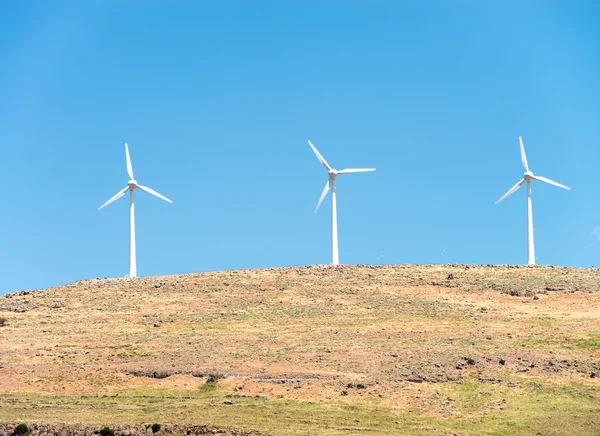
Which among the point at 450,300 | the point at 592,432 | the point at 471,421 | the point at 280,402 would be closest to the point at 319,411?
the point at 280,402

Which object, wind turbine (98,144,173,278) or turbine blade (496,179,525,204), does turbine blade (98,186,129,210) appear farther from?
turbine blade (496,179,525,204)

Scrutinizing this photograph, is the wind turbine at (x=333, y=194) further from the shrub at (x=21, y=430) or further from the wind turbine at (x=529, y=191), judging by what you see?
the shrub at (x=21, y=430)

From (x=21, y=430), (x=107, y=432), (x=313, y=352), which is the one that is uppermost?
(x=313, y=352)

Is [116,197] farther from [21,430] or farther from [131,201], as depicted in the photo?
[21,430]

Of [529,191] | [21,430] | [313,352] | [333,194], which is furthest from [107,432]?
[529,191]

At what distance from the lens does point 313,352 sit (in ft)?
264

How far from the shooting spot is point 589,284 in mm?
103750

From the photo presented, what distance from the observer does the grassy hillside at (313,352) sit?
6619cm

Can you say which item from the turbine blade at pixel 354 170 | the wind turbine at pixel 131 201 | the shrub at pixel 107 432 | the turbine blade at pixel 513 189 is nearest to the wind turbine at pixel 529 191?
the turbine blade at pixel 513 189

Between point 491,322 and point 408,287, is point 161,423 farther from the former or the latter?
point 408,287

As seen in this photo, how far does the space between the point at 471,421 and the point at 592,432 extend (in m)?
7.05

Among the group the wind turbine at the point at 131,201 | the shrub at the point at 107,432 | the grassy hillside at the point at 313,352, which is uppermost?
the wind turbine at the point at 131,201

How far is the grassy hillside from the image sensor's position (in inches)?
2606

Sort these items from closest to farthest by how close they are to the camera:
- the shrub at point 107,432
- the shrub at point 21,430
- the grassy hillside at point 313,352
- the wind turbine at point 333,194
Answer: the shrub at point 107,432 < the shrub at point 21,430 < the grassy hillside at point 313,352 < the wind turbine at point 333,194
